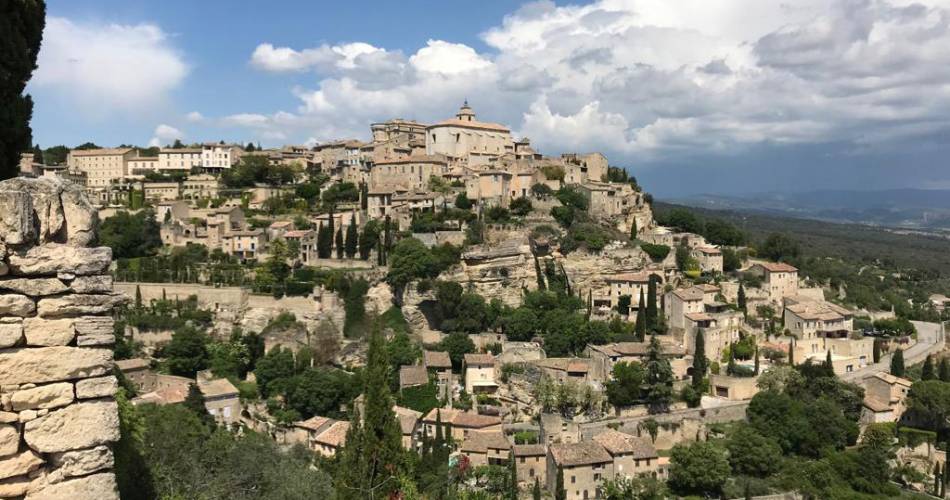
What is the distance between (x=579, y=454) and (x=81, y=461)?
29045mm

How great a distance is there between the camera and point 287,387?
36406 millimetres

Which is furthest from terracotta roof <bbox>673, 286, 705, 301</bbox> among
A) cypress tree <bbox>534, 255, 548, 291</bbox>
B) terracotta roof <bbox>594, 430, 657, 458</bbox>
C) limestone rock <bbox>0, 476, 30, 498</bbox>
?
limestone rock <bbox>0, 476, 30, 498</bbox>

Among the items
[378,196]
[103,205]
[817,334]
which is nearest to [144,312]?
[378,196]

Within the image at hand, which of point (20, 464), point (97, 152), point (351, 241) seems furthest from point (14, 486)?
point (97, 152)

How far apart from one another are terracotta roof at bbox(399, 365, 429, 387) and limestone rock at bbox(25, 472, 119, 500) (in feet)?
106

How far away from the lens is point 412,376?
120 feet

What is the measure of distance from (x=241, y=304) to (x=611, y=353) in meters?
22.3

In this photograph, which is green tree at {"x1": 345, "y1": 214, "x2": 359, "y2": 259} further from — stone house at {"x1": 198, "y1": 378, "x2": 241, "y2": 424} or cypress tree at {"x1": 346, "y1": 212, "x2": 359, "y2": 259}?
Result: stone house at {"x1": 198, "y1": 378, "x2": 241, "y2": 424}

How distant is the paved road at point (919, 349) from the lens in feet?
137

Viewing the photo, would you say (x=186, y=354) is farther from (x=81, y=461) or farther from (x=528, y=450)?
(x=81, y=461)

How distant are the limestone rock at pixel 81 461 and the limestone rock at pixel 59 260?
1.07m

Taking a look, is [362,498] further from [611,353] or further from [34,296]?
[611,353]

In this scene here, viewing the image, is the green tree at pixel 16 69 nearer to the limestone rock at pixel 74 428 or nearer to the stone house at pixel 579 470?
the limestone rock at pixel 74 428

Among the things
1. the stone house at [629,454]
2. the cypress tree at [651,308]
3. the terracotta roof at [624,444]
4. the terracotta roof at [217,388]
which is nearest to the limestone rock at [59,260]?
the stone house at [629,454]
